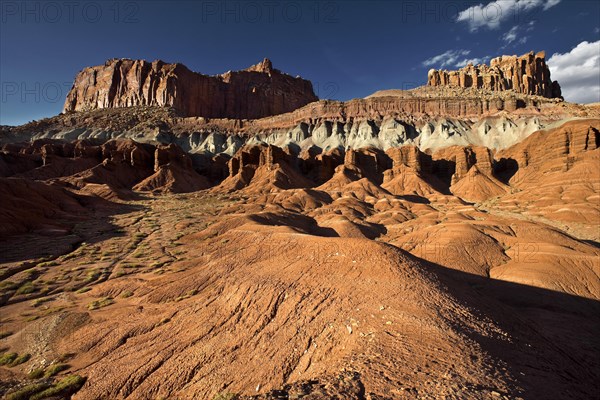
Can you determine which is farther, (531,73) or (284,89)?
(284,89)

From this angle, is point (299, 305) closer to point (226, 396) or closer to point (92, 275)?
point (226, 396)

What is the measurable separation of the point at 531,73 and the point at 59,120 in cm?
23173

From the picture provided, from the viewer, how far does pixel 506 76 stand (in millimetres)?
149500

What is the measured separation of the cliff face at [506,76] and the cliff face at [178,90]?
9098 centimetres

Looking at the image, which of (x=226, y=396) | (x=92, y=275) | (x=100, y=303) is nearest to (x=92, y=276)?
(x=92, y=275)

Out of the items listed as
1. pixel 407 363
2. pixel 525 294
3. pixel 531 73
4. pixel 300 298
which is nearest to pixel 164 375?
pixel 300 298

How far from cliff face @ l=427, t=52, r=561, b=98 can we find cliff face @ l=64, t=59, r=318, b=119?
90977mm

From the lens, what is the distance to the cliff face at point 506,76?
470 feet

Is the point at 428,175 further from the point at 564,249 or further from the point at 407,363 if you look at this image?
the point at 407,363

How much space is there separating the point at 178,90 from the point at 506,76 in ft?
570

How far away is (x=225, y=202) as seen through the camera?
62031 mm

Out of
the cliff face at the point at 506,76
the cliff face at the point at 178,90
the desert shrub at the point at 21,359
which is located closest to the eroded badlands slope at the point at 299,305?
the desert shrub at the point at 21,359

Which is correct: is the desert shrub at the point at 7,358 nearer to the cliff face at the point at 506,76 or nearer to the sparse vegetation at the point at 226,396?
the sparse vegetation at the point at 226,396

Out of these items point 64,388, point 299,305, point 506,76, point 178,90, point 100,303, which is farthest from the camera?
point 506,76
